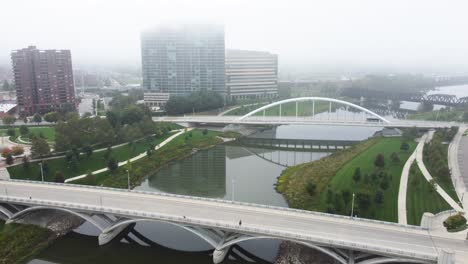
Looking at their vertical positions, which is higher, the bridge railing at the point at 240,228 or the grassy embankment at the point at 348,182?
the bridge railing at the point at 240,228

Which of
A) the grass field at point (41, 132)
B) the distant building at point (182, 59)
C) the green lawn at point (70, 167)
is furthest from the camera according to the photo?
the distant building at point (182, 59)

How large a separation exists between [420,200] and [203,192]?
1892 centimetres

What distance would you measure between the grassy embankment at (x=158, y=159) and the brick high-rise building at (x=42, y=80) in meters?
29.9

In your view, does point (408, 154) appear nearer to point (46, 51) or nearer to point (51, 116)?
point (51, 116)

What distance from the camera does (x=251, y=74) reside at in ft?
335

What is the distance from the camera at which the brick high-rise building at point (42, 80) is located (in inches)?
2744

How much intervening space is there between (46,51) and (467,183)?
70.4m

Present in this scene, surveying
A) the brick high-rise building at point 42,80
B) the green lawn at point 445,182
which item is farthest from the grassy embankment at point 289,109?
the green lawn at point 445,182

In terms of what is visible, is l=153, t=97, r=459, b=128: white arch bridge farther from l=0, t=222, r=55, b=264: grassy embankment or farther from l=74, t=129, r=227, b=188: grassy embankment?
l=0, t=222, r=55, b=264: grassy embankment

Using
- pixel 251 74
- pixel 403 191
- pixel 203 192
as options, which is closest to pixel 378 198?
pixel 403 191

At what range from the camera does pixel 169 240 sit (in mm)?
26781

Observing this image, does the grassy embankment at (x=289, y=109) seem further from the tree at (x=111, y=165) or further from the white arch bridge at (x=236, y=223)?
the white arch bridge at (x=236, y=223)

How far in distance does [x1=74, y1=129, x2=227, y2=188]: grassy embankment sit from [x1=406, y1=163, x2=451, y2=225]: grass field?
82.4ft

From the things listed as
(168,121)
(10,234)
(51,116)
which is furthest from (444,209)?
(51,116)
